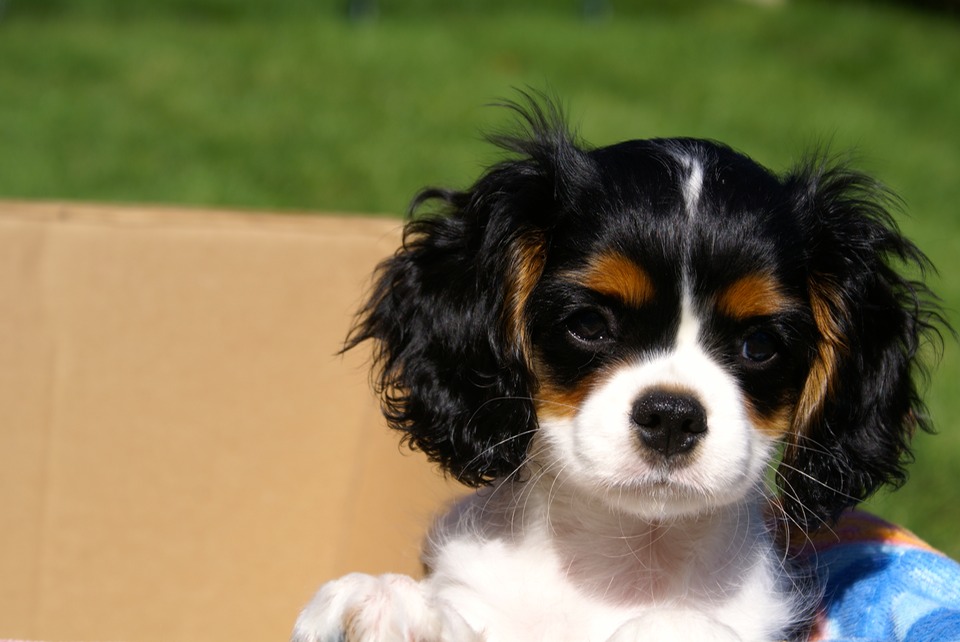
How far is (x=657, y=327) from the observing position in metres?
2.09

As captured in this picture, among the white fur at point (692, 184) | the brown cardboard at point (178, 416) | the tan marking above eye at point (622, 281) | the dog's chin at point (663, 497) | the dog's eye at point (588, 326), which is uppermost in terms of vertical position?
the white fur at point (692, 184)

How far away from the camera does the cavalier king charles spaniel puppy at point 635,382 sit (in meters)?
2.04

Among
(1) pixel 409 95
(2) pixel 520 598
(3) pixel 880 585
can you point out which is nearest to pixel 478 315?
(2) pixel 520 598

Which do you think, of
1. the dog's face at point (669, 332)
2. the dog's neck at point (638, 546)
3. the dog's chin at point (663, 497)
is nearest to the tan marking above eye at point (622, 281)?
the dog's face at point (669, 332)

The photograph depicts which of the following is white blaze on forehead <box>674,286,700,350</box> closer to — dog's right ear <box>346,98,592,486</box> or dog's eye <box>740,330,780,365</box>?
dog's eye <box>740,330,780,365</box>

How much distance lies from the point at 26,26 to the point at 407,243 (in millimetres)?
6632

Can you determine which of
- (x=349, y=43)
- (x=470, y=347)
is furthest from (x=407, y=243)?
(x=349, y=43)

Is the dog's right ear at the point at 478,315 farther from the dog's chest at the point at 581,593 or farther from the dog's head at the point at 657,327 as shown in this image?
the dog's chest at the point at 581,593

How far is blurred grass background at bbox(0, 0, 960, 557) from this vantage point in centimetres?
629

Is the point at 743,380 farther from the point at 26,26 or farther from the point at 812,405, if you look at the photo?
the point at 26,26

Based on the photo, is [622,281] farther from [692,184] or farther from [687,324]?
[692,184]

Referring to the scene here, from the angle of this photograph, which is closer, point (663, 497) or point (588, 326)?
point (663, 497)

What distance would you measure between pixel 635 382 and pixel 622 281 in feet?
0.64

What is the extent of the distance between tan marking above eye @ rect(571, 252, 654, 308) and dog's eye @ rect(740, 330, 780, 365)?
223mm
